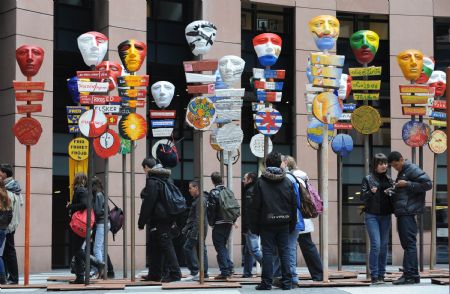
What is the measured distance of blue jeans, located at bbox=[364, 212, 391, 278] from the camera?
14969 mm

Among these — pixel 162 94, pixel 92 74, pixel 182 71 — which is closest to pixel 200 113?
pixel 92 74

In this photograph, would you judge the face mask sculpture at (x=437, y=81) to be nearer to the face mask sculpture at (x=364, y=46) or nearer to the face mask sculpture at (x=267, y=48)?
the face mask sculpture at (x=364, y=46)

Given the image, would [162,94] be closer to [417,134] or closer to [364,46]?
[364,46]

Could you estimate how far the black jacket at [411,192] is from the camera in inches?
578

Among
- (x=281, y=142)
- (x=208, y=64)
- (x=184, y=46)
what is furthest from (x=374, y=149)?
(x=208, y=64)

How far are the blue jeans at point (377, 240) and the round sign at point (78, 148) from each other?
25.1 feet

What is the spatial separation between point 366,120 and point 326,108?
1.47 metres

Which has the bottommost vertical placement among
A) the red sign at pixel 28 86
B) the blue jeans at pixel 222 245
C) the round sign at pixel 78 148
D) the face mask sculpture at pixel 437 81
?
the blue jeans at pixel 222 245

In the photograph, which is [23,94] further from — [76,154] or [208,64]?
[76,154]

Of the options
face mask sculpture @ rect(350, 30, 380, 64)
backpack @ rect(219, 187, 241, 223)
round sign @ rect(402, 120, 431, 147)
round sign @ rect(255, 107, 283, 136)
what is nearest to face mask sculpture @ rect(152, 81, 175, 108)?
round sign @ rect(255, 107, 283, 136)

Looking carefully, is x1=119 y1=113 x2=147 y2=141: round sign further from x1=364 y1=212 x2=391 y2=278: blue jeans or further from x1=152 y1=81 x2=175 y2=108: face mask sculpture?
x1=364 y1=212 x2=391 y2=278: blue jeans

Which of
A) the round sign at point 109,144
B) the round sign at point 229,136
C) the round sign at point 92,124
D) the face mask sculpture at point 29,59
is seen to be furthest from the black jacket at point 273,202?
the face mask sculpture at point 29,59

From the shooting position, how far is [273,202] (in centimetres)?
1378

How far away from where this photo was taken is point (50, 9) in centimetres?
2278
